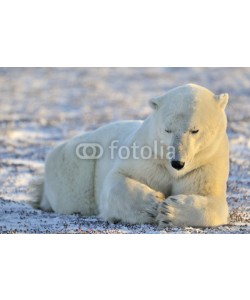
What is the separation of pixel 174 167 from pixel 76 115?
7.62 metres

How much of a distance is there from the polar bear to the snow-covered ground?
125 mm

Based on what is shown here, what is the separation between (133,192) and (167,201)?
277 mm

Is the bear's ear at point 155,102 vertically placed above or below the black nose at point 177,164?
above

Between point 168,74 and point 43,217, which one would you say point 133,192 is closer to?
point 43,217

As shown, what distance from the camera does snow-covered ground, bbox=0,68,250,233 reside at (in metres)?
6.16

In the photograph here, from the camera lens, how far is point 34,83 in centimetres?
1681

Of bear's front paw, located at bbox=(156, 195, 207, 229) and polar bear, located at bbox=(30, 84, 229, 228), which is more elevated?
polar bear, located at bbox=(30, 84, 229, 228)

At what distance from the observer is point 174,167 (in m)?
5.40

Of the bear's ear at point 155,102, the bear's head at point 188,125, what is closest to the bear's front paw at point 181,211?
the bear's head at point 188,125

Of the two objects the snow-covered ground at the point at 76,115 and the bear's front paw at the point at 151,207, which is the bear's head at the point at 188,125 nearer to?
the bear's front paw at the point at 151,207

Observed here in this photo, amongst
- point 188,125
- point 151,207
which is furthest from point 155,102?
point 151,207

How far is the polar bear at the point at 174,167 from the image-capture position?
548 centimetres

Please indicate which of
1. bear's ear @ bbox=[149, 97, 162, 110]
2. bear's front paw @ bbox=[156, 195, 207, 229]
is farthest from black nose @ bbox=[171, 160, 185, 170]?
bear's ear @ bbox=[149, 97, 162, 110]

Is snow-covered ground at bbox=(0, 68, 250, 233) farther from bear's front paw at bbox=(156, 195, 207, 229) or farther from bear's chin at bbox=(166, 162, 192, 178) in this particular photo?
bear's chin at bbox=(166, 162, 192, 178)
